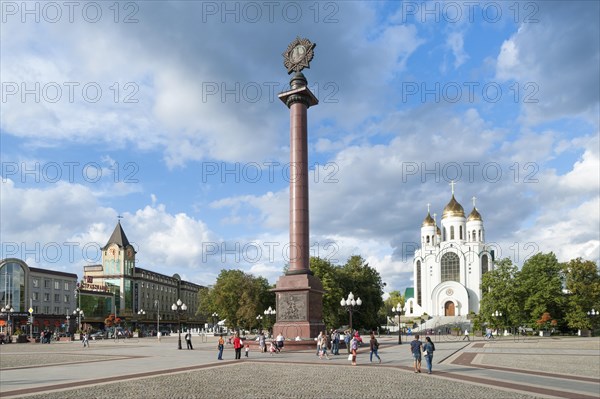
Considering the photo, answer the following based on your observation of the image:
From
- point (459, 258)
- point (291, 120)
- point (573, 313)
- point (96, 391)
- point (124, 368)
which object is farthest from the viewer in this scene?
point (459, 258)

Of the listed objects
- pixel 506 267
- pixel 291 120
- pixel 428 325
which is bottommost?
pixel 428 325

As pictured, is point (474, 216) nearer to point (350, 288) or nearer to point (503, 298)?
point (503, 298)

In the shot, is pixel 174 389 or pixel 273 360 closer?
pixel 174 389

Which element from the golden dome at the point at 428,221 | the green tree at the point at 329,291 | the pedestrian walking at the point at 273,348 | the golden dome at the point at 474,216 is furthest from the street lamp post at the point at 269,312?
the golden dome at the point at 474,216

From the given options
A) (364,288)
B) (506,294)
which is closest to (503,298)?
(506,294)

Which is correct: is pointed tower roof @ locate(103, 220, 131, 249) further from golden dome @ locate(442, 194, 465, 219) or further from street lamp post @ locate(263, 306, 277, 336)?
golden dome @ locate(442, 194, 465, 219)

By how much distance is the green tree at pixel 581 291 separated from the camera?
236 feet

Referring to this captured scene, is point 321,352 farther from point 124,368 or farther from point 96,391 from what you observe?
point 96,391

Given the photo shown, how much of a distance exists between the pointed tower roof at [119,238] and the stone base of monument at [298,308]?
3363 inches

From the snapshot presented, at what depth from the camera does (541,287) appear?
241ft

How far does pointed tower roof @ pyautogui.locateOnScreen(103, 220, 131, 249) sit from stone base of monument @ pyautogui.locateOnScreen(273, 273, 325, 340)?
8543 cm

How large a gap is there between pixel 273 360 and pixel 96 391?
12.8m

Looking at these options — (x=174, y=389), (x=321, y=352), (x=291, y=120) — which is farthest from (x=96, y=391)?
(x=291, y=120)

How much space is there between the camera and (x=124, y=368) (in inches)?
966
